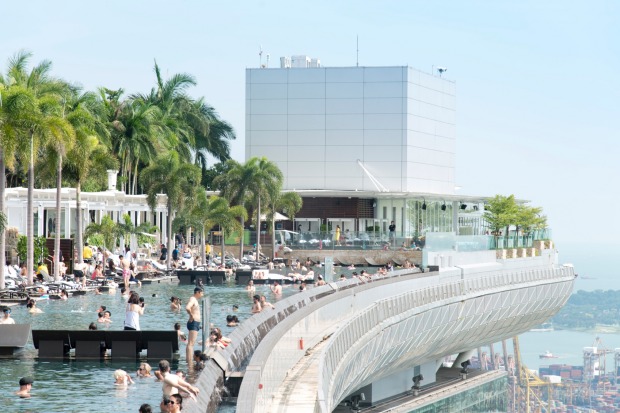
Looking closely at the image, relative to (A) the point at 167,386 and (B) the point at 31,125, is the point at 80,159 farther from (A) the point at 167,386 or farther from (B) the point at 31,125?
(A) the point at 167,386

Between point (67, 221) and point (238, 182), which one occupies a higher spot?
point (238, 182)

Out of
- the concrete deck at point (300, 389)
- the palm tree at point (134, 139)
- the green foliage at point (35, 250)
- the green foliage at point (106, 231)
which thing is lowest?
the concrete deck at point (300, 389)

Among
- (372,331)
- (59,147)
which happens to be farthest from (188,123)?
(372,331)

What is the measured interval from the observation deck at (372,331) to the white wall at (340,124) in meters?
24.1

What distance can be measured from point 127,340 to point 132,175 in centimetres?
6396

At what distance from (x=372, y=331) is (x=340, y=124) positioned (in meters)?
73.4

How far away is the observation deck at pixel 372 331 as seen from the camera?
18809mm

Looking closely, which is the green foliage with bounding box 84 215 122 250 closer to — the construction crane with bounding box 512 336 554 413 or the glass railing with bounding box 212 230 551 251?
the glass railing with bounding box 212 230 551 251

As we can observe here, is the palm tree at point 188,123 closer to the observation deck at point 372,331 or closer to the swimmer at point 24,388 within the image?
the observation deck at point 372,331

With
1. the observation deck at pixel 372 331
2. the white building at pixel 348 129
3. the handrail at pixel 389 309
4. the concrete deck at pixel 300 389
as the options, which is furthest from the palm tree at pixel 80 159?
the white building at pixel 348 129

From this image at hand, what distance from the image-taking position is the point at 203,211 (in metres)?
75.4

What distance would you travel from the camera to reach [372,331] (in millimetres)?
32938

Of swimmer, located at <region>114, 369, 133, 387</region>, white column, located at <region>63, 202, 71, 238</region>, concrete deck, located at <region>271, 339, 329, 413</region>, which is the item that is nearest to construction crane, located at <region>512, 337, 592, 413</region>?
white column, located at <region>63, 202, 71, 238</region>

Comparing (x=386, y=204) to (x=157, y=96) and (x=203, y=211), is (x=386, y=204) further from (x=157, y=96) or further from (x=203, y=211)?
(x=203, y=211)
